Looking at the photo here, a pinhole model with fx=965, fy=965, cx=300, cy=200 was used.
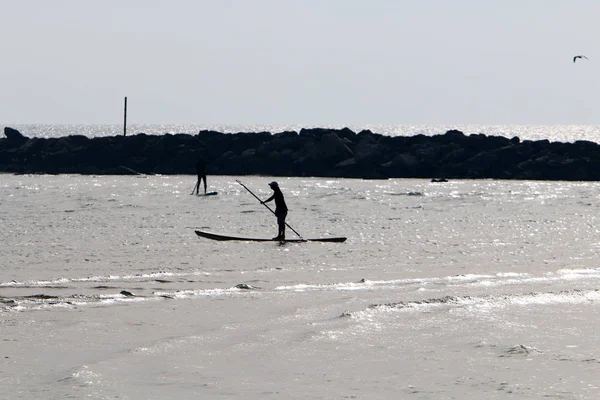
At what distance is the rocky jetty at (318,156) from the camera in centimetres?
5769

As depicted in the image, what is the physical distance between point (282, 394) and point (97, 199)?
28350 mm

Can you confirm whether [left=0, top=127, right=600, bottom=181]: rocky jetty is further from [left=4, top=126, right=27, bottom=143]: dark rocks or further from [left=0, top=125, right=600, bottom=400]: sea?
[left=0, top=125, right=600, bottom=400]: sea

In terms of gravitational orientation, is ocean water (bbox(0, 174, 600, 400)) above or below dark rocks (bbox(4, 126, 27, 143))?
below

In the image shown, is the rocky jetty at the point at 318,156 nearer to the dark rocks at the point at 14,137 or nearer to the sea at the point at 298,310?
the dark rocks at the point at 14,137

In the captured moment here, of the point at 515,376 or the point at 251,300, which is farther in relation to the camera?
the point at 251,300

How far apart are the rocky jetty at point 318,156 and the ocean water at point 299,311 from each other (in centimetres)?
3136

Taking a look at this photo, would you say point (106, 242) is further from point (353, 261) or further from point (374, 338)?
point (374, 338)

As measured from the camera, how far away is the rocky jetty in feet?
189

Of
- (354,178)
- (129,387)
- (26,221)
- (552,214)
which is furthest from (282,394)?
(354,178)

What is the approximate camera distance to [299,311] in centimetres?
1168

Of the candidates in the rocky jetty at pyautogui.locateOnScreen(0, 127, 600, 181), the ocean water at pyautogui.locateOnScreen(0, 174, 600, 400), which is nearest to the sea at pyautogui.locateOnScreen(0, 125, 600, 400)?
the ocean water at pyautogui.locateOnScreen(0, 174, 600, 400)

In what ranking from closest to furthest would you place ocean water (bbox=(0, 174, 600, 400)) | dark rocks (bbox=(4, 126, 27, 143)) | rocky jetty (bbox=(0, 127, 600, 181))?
1. ocean water (bbox=(0, 174, 600, 400))
2. rocky jetty (bbox=(0, 127, 600, 181))
3. dark rocks (bbox=(4, 126, 27, 143))

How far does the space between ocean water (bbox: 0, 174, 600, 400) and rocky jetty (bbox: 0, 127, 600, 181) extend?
103ft

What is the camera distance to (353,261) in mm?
17562
